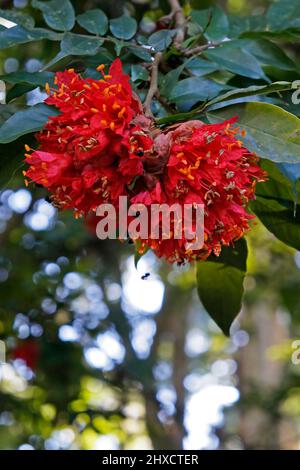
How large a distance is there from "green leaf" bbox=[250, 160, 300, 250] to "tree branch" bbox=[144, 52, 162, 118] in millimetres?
230

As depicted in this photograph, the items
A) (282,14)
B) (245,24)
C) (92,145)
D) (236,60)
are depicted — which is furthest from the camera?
(245,24)

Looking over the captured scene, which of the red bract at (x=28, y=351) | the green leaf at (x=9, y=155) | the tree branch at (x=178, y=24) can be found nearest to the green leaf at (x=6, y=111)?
the green leaf at (x=9, y=155)

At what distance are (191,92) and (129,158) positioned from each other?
28cm

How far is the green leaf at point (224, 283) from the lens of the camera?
54.1 inches

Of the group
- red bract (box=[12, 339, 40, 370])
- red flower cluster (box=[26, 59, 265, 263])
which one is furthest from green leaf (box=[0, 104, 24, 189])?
red bract (box=[12, 339, 40, 370])

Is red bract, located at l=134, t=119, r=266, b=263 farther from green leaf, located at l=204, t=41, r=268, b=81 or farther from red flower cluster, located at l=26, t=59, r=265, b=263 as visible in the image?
green leaf, located at l=204, t=41, r=268, b=81

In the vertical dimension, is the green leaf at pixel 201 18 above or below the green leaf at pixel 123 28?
above

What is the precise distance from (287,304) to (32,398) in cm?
120

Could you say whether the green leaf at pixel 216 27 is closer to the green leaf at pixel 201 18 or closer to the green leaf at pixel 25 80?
the green leaf at pixel 201 18

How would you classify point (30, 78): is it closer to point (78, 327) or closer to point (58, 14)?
point (58, 14)

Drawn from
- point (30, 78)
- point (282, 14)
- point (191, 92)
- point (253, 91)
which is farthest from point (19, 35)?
point (282, 14)

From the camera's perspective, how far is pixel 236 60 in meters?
1.30

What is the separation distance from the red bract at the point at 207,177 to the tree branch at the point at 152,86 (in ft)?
0.20
